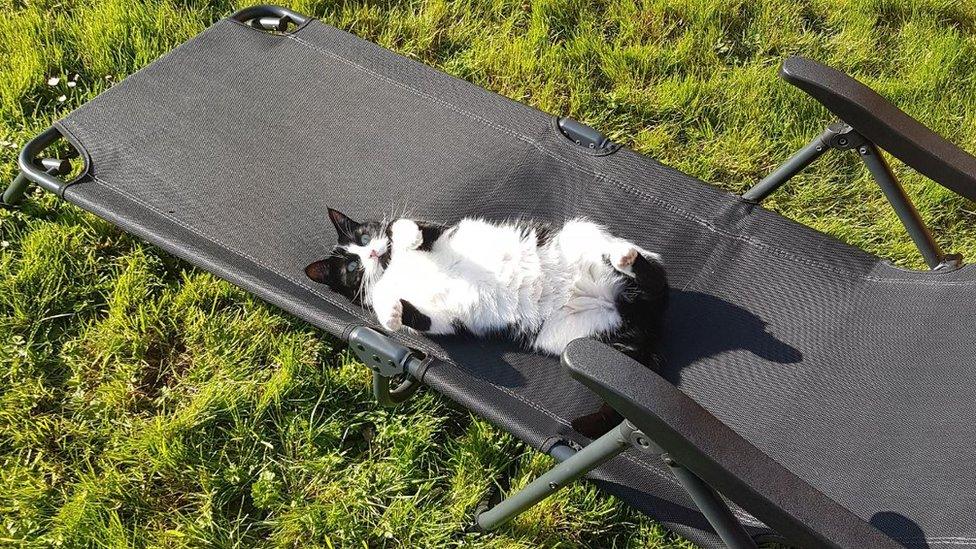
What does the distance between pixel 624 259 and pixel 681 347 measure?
307mm

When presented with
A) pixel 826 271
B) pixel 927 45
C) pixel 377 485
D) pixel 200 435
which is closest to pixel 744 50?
pixel 927 45

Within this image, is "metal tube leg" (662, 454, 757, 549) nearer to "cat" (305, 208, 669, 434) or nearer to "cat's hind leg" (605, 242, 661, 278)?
"cat" (305, 208, 669, 434)

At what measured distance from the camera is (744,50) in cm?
355

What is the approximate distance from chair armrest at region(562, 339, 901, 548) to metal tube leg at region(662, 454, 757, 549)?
0.28ft

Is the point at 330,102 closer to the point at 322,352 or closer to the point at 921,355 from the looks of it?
the point at 322,352

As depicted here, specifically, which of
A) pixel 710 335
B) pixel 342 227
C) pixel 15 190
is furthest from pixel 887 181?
pixel 15 190

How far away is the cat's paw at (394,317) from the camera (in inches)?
85.5

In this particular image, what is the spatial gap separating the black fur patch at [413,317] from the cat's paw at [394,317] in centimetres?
2

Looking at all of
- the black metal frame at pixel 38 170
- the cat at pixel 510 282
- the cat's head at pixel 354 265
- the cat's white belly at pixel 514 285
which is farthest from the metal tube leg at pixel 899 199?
the black metal frame at pixel 38 170

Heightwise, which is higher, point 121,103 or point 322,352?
point 121,103

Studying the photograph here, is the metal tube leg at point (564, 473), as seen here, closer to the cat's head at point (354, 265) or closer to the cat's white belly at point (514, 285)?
the cat's white belly at point (514, 285)

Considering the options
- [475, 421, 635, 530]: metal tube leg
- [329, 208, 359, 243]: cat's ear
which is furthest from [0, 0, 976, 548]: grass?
[329, 208, 359, 243]: cat's ear

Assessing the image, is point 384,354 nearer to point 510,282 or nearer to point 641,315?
point 510,282

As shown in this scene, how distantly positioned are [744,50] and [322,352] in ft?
7.61
